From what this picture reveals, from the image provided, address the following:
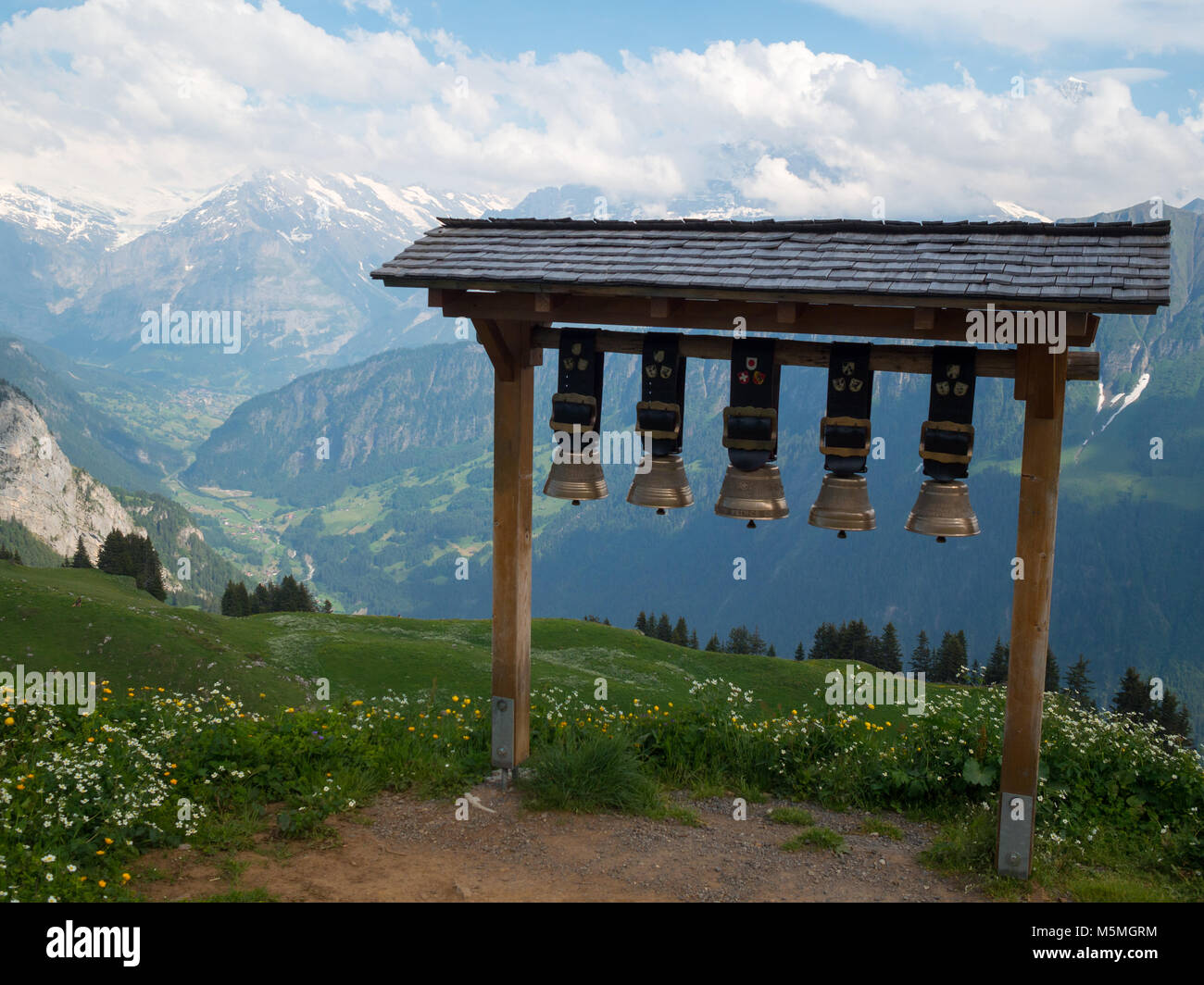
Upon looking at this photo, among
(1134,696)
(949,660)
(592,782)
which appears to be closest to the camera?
(592,782)

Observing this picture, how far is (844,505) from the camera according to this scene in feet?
27.8

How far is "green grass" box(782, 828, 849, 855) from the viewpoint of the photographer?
9281 millimetres

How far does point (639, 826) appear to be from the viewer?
9625 millimetres

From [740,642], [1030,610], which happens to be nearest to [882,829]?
[1030,610]

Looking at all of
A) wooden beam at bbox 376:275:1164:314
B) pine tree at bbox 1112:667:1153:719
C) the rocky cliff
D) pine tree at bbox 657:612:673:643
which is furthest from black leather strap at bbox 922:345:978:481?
the rocky cliff

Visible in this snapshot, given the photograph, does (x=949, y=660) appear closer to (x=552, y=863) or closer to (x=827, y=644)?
(x=827, y=644)

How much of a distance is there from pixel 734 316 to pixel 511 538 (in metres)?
3.23

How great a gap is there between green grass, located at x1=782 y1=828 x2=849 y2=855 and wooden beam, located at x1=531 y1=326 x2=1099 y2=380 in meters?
4.39

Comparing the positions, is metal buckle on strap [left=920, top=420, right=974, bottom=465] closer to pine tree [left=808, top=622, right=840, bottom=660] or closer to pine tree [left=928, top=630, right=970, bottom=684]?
pine tree [left=928, top=630, right=970, bottom=684]

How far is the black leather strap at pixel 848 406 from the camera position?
841 centimetres

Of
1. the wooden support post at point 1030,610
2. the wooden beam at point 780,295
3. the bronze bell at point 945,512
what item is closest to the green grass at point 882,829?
the wooden support post at point 1030,610
